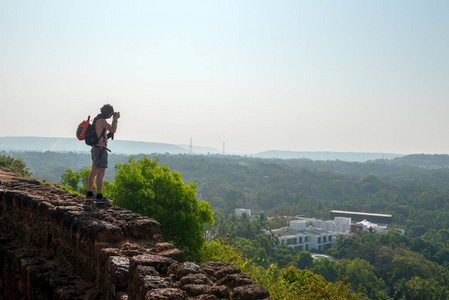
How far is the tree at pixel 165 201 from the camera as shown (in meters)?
12.5

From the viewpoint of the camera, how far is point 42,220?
6254 mm

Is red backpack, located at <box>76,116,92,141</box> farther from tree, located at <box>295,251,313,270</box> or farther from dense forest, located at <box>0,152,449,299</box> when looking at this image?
tree, located at <box>295,251,313,270</box>

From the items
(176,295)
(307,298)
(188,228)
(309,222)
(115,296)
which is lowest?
(309,222)

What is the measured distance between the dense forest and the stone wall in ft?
25.1

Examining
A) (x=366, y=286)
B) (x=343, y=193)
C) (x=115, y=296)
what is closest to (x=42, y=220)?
(x=115, y=296)

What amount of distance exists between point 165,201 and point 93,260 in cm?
865

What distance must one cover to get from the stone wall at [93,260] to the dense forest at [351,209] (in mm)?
7648

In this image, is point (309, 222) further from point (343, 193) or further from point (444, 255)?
point (343, 193)

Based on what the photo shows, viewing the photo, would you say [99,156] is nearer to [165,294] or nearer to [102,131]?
[102,131]

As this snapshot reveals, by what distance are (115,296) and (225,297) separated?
1175 mm

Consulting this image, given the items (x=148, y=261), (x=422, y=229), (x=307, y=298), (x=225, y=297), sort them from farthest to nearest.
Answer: (x=422, y=229)
(x=307, y=298)
(x=148, y=261)
(x=225, y=297)

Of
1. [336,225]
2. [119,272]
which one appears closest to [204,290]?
[119,272]

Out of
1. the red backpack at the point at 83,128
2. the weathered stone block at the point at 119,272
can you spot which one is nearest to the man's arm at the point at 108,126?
the red backpack at the point at 83,128

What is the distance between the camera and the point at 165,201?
1350 cm
